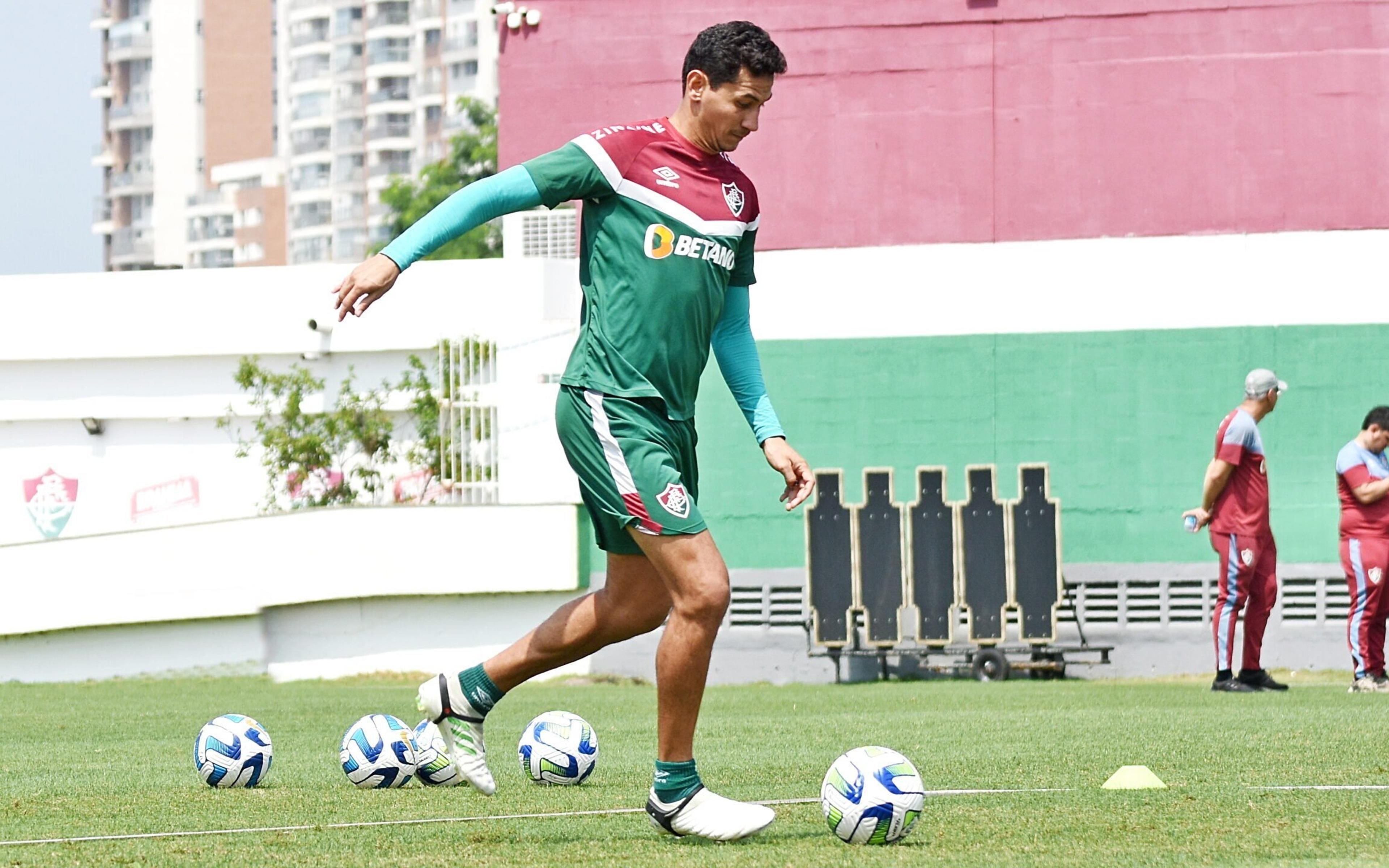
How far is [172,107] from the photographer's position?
13775 centimetres

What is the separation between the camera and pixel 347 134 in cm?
14062

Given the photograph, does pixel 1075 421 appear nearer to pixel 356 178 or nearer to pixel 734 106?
pixel 734 106

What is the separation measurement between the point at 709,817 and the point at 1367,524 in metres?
10.1

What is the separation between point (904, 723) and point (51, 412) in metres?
20.7

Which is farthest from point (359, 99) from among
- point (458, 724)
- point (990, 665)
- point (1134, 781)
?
point (1134, 781)

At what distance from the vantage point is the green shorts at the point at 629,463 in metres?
6.11

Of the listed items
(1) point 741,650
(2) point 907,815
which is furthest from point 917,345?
(2) point 907,815

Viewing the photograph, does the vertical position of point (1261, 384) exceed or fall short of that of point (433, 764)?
it exceeds it

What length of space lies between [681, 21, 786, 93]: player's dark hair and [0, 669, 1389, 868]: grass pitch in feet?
7.58

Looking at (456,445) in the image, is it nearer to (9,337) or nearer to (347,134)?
(9,337)

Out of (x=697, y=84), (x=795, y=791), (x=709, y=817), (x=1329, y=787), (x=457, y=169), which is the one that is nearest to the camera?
(x=709, y=817)

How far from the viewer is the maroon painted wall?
2173 cm

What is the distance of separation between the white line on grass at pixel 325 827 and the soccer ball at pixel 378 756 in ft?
3.42

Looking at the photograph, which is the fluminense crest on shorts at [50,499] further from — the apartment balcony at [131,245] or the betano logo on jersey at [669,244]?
the apartment balcony at [131,245]
